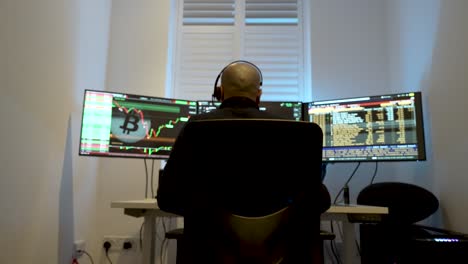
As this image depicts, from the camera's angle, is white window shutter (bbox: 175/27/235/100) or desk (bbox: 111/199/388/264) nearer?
desk (bbox: 111/199/388/264)

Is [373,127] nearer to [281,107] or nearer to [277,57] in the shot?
[281,107]

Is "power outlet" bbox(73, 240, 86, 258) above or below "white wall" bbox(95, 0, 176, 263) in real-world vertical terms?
below

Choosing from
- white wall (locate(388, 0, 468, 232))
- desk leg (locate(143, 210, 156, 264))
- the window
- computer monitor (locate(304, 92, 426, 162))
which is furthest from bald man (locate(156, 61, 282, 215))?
the window

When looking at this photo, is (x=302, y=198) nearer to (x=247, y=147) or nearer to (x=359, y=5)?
(x=247, y=147)

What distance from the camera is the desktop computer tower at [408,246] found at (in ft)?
4.94

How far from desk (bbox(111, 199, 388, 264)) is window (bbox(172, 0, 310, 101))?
129 centimetres

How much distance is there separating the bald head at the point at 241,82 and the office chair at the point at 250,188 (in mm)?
402

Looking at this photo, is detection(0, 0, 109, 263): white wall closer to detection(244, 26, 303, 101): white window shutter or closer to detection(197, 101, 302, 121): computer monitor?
detection(197, 101, 302, 121): computer monitor

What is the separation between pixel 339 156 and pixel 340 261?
2.62 ft

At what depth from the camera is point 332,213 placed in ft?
5.73

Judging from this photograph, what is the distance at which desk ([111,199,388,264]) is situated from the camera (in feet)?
5.55

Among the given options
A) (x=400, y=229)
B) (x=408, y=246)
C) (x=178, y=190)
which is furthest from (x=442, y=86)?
(x=178, y=190)

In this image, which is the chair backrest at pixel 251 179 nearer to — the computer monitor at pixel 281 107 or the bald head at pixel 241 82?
the bald head at pixel 241 82

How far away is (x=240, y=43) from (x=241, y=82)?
1.73 metres
